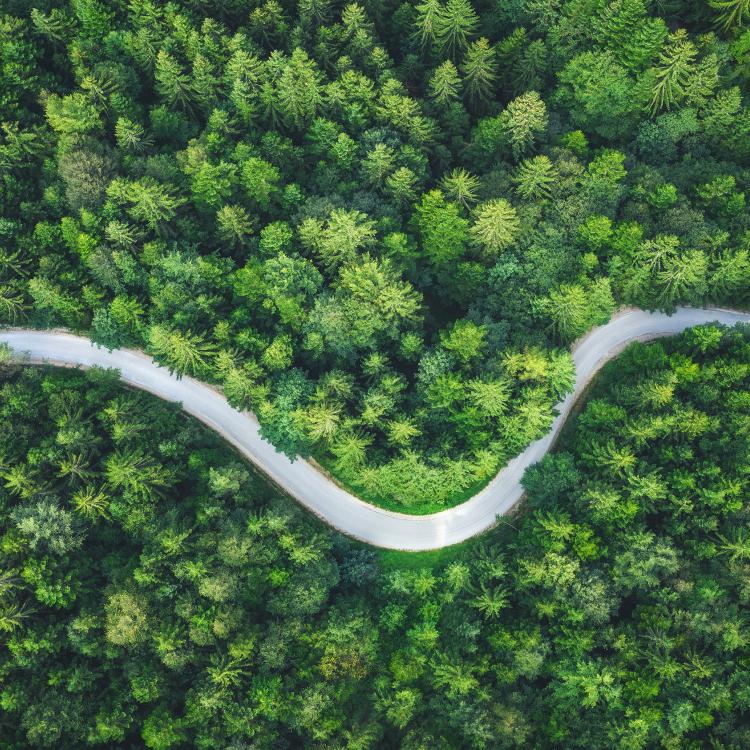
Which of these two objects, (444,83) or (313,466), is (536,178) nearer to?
(444,83)

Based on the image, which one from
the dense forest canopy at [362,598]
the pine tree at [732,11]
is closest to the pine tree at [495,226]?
the dense forest canopy at [362,598]

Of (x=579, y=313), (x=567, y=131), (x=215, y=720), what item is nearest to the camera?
(x=215, y=720)

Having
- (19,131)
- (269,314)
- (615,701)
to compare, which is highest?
(19,131)

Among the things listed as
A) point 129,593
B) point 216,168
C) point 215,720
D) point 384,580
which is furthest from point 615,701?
point 216,168

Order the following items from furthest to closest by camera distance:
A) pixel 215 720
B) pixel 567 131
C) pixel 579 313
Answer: pixel 567 131 < pixel 579 313 < pixel 215 720

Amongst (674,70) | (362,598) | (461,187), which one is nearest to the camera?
(362,598)

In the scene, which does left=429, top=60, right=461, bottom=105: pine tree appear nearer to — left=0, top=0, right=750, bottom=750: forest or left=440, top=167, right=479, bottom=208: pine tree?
left=0, top=0, right=750, bottom=750: forest

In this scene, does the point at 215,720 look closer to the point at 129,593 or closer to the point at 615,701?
the point at 129,593

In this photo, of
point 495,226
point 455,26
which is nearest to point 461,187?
point 495,226
